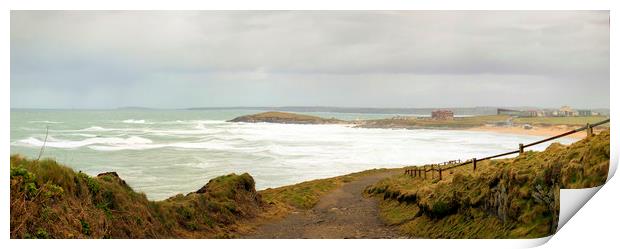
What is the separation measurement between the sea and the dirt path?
35.5 inches

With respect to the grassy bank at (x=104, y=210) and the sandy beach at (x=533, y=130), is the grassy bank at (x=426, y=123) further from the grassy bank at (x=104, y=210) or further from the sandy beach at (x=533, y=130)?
the grassy bank at (x=104, y=210)

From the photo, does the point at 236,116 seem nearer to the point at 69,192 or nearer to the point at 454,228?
the point at 69,192

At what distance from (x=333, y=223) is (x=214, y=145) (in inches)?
116

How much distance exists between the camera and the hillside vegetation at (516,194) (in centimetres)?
614

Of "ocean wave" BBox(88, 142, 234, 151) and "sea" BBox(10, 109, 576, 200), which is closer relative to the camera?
"sea" BBox(10, 109, 576, 200)

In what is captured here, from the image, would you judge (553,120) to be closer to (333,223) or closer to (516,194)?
(516,194)

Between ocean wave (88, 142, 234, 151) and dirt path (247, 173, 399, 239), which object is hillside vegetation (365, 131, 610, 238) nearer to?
dirt path (247, 173, 399, 239)

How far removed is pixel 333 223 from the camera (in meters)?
8.92

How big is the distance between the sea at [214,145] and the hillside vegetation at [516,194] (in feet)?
5.16

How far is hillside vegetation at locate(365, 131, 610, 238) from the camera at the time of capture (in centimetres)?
614

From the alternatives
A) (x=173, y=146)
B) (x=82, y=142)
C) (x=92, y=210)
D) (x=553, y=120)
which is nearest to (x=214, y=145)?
(x=173, y=146)

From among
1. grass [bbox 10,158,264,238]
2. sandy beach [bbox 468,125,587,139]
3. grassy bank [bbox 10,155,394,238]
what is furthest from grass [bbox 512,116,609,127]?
grass [bbox 10,158,264,238]
